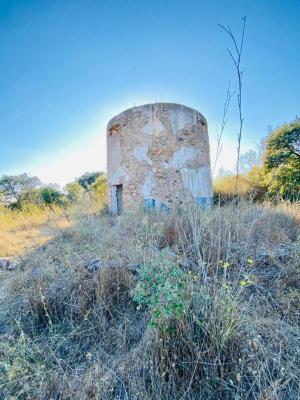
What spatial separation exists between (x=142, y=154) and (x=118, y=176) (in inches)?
43.7

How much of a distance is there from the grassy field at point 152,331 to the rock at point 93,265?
1 centimetres

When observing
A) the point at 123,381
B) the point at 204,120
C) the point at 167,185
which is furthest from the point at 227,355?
the point at 204,120

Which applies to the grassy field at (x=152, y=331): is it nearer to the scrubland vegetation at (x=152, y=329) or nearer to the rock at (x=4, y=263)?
the scrubland vegetation at (x=152, y=329)

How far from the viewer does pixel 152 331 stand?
1.37m

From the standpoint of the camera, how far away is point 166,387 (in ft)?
3.84

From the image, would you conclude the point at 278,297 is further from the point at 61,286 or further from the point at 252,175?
the point at 252,175

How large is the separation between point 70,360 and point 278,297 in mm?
1653

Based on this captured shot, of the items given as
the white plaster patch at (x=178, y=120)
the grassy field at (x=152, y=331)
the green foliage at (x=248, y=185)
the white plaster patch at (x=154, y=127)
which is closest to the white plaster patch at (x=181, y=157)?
the white plaster patch at (x=178, y=120)

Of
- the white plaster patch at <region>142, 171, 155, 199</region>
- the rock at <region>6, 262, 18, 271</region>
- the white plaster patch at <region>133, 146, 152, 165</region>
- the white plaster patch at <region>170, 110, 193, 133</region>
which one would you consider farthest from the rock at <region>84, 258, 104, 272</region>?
the white plaster patch at <region>170, 110, 193, 133</region>

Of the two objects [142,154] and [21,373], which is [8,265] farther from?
[142,154]

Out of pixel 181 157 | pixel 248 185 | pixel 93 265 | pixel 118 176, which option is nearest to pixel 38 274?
pixel 93 265

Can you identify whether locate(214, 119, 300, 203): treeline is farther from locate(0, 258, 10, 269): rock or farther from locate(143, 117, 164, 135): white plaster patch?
locate(0, 258, 10, 269): rock

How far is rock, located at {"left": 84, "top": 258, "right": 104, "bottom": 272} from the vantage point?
87.5 inches

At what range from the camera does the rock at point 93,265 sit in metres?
2.22
